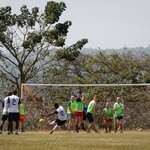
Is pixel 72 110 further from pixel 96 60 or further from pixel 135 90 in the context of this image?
pixel 96 60

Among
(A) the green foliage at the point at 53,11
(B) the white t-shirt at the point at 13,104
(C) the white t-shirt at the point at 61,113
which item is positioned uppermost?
(A) the green foliage at the point at 53,11

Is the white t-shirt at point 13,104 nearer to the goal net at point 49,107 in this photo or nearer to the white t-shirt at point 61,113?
the white t-shirt at point 61,113

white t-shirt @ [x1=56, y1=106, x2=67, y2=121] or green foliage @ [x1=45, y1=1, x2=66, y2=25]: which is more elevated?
green foliage @ [x1=45, y1=1, x2=66, y2=25]

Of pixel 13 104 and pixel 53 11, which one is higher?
pixel 53 11

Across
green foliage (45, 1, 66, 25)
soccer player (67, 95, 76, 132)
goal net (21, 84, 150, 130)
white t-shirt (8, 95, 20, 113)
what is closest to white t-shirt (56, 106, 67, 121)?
white t-shirt (8, 95, 20, 113)

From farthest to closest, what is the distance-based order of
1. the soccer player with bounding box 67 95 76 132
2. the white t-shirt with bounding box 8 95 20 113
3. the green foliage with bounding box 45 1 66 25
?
the green foliage with bounding box 45 1 66 25 → the soccer player with bounding box 67 95 76 132 → the white t-shirt with bounding box 8 95 20 113

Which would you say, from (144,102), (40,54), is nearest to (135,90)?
(144,102)

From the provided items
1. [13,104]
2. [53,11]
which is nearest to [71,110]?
[13,104]

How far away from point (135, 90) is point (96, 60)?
2170 centimetres

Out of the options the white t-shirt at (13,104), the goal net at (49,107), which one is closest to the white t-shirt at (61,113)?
the white t-shirt at (13,104)

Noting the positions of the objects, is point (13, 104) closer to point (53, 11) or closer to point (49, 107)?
point (49, 107)

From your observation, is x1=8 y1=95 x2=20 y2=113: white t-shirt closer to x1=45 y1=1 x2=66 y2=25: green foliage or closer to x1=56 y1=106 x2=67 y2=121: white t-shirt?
x1=56 y1=106 x2=67 y2=121: white t-shirt

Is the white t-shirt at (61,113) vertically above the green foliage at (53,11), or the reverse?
the green foliage at (53,11)

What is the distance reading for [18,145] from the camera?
53.8ft
